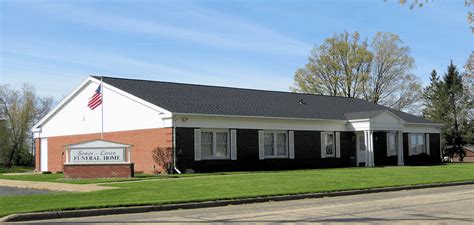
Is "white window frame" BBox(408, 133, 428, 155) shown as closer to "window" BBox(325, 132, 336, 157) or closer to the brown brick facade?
"window" BBox(325, 132, 336, 157)

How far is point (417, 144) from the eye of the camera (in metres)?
42.8

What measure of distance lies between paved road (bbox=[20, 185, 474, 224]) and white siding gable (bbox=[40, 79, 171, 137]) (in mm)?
14873

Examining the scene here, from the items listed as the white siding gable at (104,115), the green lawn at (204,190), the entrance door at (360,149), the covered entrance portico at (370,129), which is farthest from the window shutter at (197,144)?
the entrance door at (360,149)

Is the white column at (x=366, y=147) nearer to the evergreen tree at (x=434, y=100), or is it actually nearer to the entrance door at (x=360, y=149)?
the entrance door at (x=360, y=149)

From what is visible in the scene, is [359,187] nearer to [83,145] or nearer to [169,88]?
[83,145]

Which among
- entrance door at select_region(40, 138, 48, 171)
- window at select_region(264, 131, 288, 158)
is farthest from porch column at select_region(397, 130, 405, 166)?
entrance door at select_region(40, 138, 48, 171)

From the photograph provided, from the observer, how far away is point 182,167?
2914 cm

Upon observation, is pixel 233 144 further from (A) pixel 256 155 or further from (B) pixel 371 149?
(B) pixel 371 149

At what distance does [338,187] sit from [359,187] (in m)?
0.80

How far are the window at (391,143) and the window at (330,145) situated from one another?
5573mm

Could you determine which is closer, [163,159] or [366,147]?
[163,159]

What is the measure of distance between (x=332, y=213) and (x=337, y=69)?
5375 cm

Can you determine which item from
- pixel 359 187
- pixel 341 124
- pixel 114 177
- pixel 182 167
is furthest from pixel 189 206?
pixel 341 124

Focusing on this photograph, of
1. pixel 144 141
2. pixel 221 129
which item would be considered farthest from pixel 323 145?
pixel 144 141
